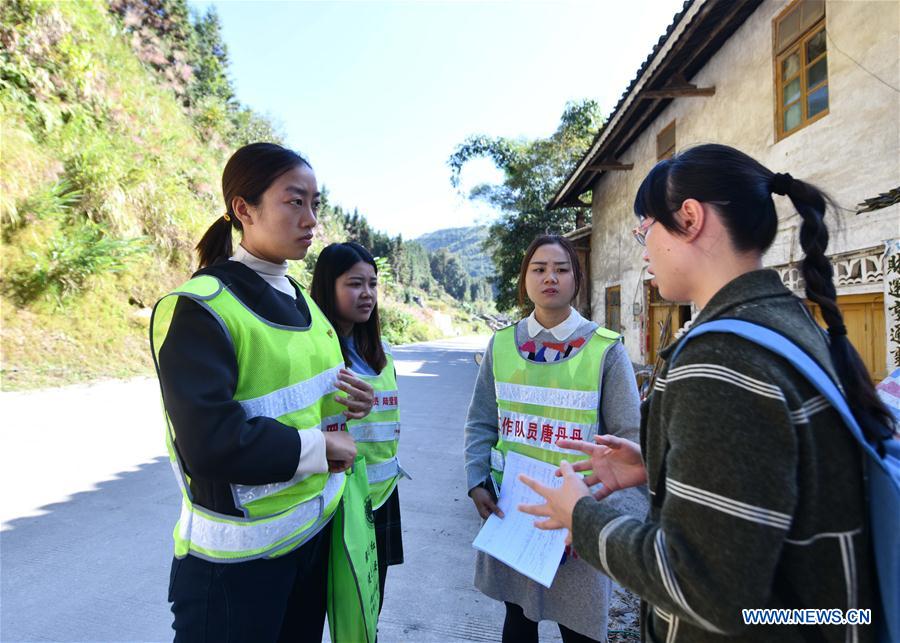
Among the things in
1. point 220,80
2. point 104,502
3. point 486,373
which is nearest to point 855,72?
point 486,373

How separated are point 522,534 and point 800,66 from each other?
5.10 m

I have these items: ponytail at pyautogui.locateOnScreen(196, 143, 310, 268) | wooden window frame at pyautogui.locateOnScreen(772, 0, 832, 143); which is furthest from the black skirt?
wooden window frame at pyautogui.locateOnScreen(772, 0, 832, 143)

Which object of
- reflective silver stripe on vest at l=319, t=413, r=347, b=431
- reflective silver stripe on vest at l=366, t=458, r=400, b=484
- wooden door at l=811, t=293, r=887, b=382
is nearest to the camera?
reflective silver stripe on vest at l=319, t=413, r=347, b=431

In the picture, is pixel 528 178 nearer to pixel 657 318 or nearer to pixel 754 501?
pixel 657 318

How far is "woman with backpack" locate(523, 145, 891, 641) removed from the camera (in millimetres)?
655

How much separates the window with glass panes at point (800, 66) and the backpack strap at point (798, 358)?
467cm

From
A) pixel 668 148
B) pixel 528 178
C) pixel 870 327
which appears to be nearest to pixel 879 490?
pixel 870 327

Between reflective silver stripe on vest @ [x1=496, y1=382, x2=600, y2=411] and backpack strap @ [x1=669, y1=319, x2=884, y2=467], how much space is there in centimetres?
103

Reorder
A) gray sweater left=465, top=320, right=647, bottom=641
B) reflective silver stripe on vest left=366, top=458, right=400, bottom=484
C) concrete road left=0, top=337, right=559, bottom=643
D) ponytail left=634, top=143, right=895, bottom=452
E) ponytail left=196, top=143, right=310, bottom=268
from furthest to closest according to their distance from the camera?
concrete road left=0, top=337, right=559, bottom=643
reflective silver stripe on vest left=366, top=458, right=400, bottom=484
gray sweater left=465, top=320, right=647, bottom=641
ponytail left=196, top=143, right=310, bottom=268
ponytail left=634, top=143, right=895, bottom=452

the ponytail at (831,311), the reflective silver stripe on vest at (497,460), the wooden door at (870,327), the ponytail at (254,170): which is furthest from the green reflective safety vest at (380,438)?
the wooden door at (870,327)

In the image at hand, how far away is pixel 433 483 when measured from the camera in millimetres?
4504

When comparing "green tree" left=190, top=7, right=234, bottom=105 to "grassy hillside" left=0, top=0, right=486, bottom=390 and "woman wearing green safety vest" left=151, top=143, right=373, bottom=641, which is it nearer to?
"grassy hillside" left=0, top=0, right=486, bottom=390

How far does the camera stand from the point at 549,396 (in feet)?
5.89

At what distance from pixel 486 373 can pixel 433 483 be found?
2.76m
